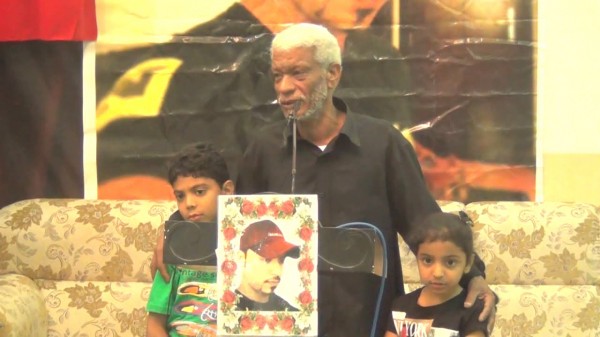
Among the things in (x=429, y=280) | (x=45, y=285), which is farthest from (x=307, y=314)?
(x=45, y=285)

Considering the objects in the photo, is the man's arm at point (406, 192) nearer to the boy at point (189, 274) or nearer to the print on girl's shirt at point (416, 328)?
the print on girl's shirt at point (416, 328)

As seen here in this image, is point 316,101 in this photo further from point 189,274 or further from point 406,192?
point 189,274

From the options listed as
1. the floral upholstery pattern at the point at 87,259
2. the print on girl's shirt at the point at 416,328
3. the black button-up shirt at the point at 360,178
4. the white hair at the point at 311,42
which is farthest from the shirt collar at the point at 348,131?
the floral upholstery pattern at the point at 87,259

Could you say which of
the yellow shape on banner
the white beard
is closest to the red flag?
the yellow shape on banner

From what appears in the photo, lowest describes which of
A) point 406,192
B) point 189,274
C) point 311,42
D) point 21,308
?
point 21,308

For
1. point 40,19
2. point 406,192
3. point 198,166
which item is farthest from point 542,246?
point 40,19

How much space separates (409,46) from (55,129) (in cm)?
128

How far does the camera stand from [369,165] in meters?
1.83

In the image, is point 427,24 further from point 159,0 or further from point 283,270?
point 283,270

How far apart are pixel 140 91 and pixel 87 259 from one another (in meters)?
0.62

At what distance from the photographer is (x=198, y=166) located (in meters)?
1.75

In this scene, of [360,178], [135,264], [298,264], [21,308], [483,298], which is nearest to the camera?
[298,264]

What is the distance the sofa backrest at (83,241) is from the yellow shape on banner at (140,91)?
35 centimetres

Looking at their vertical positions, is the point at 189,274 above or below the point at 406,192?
below
